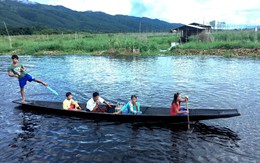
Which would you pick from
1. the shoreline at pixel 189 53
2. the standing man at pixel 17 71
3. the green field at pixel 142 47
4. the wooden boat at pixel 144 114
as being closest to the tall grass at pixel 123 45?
the green field at pixel 142 47

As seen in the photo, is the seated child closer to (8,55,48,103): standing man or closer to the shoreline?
(8,55,48,103): standing man

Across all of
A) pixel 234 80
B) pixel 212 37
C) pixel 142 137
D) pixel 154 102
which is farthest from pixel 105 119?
pixel 212 37

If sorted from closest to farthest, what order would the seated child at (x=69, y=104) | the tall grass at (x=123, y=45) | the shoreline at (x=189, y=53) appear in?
the seated child at (x=69, y=104) → the shoreline at (x=189, y=53) → the tall grass at (x=123, y=45)

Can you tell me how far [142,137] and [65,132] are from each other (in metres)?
3.01

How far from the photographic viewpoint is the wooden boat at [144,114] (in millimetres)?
10359

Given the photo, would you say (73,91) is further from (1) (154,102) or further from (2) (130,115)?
(2) (130,115)

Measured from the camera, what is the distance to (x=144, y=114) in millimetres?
11000

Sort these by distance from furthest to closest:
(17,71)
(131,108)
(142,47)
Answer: (142,47), (17,71), (131,108)

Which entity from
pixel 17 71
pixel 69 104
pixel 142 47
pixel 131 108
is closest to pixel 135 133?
pixel 131 108

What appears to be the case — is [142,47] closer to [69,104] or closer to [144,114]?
[69,104]

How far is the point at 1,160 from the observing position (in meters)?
8.55

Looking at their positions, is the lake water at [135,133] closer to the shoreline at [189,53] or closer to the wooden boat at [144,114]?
the wooden boat at [144,114]

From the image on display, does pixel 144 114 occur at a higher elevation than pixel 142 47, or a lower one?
lower

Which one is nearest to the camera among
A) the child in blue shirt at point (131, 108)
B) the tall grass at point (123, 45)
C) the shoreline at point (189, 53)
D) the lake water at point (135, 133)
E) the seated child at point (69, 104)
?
the lake water at point (135, 133)
